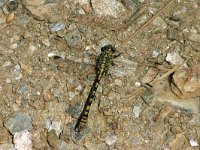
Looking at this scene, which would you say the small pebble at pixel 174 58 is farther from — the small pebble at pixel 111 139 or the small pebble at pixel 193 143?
the small pebble at pixel 111 139

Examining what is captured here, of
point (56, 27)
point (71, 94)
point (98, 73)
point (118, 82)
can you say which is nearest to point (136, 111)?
point (118, 82)

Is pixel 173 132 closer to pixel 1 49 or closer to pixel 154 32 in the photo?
pixel 154 32

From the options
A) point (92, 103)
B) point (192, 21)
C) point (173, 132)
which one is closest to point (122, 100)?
point (92, 103)

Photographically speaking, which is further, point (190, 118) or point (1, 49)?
point (1, 49)

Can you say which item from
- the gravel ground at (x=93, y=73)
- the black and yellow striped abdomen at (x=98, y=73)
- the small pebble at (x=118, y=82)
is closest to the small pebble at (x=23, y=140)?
the gravel ground at (x=93, y=73)

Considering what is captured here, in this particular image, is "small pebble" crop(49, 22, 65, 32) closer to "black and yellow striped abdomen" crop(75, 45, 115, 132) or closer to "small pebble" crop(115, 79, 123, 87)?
"black and yellow striped abdomen" crop(75, 45, 115, 132)
